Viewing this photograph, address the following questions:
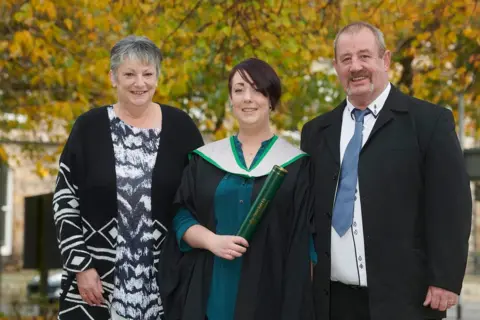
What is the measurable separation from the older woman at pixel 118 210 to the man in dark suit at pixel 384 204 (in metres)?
0.82

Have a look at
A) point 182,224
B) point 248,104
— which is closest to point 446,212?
point 248,104

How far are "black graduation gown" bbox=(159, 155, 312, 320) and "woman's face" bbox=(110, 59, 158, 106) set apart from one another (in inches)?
20.6

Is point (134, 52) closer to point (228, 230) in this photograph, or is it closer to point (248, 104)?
point (248, 104)

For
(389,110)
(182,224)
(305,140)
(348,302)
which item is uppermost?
(389,110)

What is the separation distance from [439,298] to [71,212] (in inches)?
72.0

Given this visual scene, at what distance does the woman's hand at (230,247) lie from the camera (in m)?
4.44

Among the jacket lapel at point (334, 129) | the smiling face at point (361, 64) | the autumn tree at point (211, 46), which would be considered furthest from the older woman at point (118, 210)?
the autumn tree at point (211, 46)

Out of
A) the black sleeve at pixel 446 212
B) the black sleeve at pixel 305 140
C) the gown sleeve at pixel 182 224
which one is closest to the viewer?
the black sleeve at pixel 446 212

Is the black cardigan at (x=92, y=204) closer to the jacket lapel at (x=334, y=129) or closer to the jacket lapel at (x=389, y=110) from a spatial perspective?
the jacket lapel at (x=334, y=129)

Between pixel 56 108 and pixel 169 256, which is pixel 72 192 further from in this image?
pixel 56 108

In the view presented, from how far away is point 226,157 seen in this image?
185 inches

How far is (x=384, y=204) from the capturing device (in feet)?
14.9

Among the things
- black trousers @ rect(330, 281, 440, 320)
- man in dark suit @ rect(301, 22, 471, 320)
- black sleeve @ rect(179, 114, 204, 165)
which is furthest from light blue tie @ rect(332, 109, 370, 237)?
black sleeve @ rect(179, 114, 204, 165)

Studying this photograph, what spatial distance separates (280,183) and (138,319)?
1.01 meters
